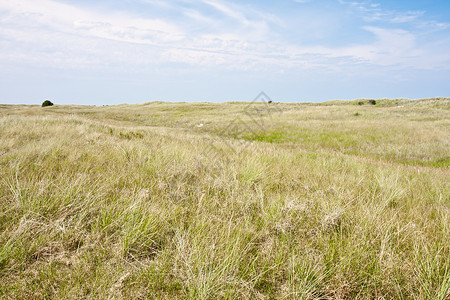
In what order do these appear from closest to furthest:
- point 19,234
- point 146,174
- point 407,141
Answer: point 19,234
point 146,174
point 407,141

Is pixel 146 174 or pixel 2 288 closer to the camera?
pixel 2 288

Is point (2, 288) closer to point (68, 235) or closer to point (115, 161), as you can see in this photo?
point (68, 235)

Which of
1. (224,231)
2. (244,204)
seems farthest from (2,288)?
(244,204)

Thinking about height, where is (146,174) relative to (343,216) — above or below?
above

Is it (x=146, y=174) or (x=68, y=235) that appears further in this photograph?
(x=146, y=174)

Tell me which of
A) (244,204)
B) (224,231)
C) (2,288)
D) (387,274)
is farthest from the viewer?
(244,204)

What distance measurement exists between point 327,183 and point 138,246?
3.15 m

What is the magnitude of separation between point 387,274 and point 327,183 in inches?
88.8

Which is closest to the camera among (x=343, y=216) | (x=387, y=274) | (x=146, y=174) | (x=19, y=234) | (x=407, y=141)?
(x=387, y=274)

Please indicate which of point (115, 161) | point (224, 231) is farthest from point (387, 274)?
point (115, 161)

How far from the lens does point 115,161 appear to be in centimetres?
425

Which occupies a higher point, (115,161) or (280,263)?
(115,161)

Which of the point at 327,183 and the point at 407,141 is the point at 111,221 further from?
the point at 407,141

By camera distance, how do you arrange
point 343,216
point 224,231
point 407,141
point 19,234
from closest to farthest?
point 19,234, point 224,231, point 343,216, point 407,141
